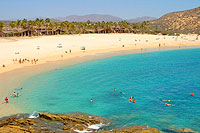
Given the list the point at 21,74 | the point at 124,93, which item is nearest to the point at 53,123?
the point at 124,93

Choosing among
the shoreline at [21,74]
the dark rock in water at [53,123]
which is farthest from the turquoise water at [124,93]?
the dark rock in water at [53,123]

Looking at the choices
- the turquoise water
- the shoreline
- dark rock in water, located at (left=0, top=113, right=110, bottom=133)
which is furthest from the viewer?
the shoreline

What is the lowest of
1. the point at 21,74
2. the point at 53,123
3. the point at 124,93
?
the point at 124,93

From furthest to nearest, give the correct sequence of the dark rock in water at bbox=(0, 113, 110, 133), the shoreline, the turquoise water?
the shoreline, the turquoise water, the dark rock in water at bbox=(0, 113, 110, 133)

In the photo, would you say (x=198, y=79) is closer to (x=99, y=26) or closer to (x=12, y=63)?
(x=12, y=63)

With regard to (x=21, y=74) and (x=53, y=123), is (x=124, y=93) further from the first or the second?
(x=21, y=74)

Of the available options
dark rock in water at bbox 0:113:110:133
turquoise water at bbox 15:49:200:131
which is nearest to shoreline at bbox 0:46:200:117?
turquoise water at bbox 15:49:200:131

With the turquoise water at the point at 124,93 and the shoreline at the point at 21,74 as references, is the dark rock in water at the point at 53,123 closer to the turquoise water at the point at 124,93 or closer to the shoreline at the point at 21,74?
the turquoise water at the point at 124,93

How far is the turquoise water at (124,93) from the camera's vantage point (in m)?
21.4

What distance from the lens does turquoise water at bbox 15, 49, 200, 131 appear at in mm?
21375

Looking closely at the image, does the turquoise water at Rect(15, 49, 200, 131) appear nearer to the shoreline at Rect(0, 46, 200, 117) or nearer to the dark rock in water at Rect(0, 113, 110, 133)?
the shoreline at Rect(0, 46, 200, 117)

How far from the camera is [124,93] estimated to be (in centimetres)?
2917

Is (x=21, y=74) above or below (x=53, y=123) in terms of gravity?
above

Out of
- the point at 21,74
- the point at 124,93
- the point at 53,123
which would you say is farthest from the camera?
the point at 21,74
